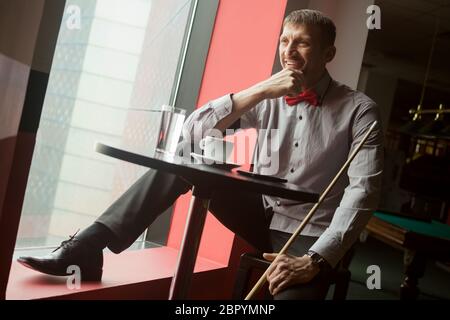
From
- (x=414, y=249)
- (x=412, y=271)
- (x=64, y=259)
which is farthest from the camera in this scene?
(x=412, y=271)

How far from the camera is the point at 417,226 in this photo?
12.7 ft

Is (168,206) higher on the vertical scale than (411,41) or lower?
lower

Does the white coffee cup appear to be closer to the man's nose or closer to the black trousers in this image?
the black trousers

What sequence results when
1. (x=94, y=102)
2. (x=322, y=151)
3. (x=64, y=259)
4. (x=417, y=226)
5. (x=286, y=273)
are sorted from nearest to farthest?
(x=286, y=273)
(x=64, y=259)
(x=322, y=151)
(x=94, y=102)
(x=417, y=226)

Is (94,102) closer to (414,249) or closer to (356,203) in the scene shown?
(356,203)

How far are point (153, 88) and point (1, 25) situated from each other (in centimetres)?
153

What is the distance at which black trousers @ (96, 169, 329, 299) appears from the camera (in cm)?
169

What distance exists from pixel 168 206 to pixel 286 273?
498 mm

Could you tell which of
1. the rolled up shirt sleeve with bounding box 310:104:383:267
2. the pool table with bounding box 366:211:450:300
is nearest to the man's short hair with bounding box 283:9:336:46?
the rolled up shirt sleeve with bounding box 310:104:383:267

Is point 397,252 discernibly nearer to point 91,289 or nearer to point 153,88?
point 153,88

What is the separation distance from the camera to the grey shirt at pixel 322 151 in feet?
5.90

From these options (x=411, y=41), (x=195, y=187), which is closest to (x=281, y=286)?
(x=195, y=187)

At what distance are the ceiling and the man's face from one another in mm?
4172
